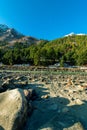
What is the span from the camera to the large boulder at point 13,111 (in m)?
8.06

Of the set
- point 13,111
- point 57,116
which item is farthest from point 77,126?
point 13,111

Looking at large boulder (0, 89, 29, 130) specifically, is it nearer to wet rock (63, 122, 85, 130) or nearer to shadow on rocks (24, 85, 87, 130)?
shadow on rocks (24, 85, 87, 130)

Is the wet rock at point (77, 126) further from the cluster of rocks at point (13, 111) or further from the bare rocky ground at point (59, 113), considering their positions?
the cluster of rocks at point (13, 111)

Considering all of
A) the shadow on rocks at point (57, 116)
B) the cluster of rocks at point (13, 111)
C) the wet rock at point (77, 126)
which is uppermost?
the cluster of rocks at point (13, 111)

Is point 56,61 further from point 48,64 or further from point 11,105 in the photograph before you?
point 11,105

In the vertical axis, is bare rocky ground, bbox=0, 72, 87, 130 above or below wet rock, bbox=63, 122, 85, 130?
above

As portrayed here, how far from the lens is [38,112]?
993cm

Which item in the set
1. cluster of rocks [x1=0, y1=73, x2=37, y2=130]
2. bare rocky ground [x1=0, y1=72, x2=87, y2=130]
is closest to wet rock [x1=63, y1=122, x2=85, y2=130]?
bare rocky ground [x1=0, y1=72, x2=87, y2=130]

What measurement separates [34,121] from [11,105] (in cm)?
124

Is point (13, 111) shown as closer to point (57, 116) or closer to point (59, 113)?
point (57, 116)

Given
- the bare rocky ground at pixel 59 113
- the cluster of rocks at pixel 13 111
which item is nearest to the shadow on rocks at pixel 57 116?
the bare rocky ground at pixel 59 113

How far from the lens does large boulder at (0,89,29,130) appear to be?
8.06m

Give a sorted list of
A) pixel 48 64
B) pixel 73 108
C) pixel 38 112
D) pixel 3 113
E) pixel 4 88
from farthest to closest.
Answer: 1. pixel 48 64
2. pixel 4 88
3. pixel 73 108
4. pixel 38 112
5. pixel 3 113

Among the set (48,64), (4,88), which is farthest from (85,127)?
(48,64)
